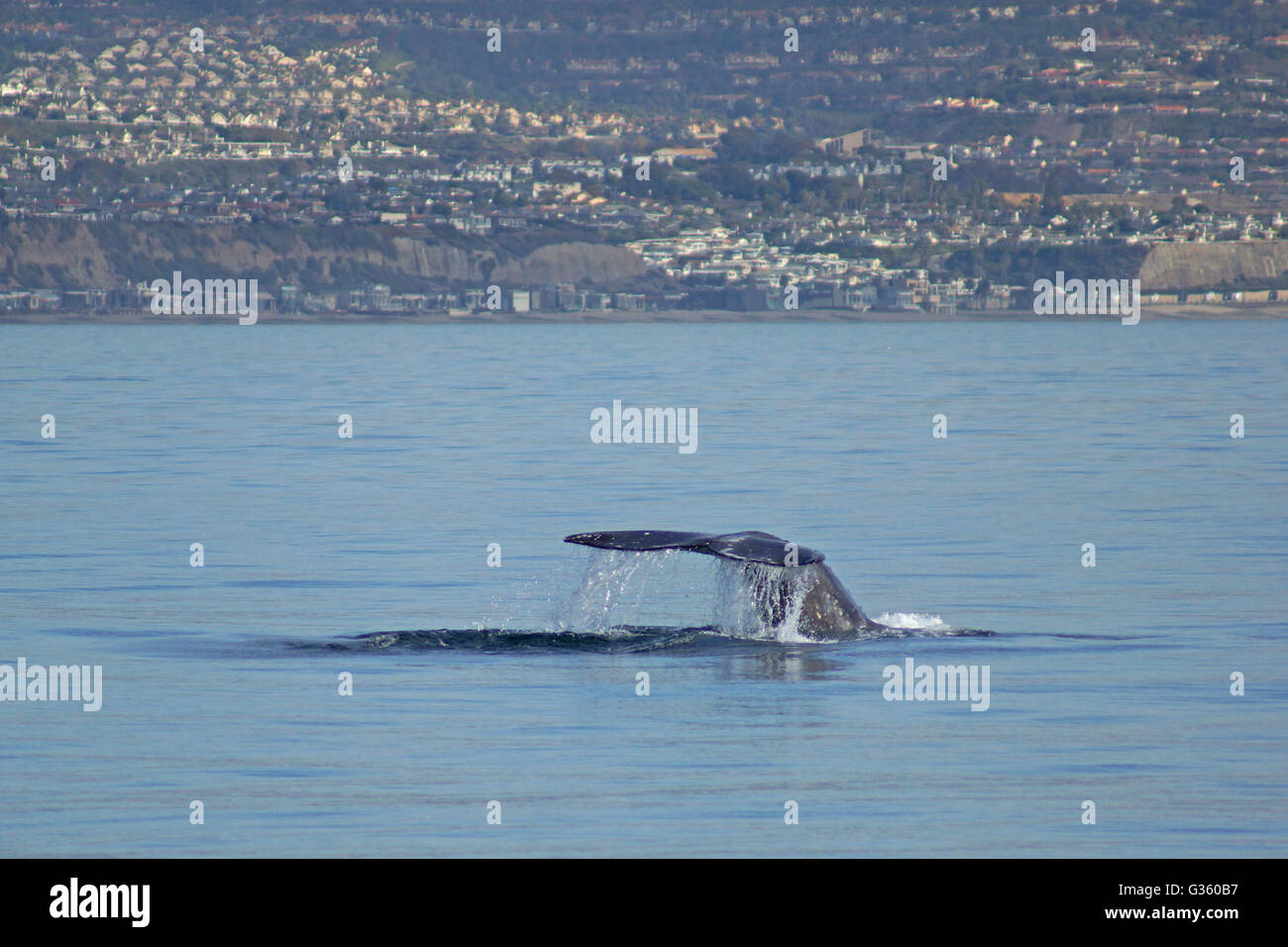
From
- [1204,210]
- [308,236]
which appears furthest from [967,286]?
[308,236]

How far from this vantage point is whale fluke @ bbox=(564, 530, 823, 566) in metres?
16.5

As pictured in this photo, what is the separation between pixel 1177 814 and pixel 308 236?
165580mm

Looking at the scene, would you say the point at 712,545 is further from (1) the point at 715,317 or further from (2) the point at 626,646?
(1) the point at 715,317

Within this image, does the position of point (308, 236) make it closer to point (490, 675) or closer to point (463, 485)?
point (463, 485)

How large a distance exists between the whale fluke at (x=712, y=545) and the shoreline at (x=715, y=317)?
14552 cm

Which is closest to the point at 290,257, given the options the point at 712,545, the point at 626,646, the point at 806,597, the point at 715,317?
the point at 715,317

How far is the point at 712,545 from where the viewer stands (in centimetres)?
1664

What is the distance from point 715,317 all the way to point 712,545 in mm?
151725

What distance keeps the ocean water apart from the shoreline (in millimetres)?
112549

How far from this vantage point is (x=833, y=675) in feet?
58.6

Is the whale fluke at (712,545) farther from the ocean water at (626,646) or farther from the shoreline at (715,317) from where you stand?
the shoreline at (715,317)

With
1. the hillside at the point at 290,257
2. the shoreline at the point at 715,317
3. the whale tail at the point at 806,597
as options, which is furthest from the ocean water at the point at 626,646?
the hillside at the point at 290,257

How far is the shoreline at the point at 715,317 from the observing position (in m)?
163

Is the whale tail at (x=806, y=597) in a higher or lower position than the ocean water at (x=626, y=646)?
higher
